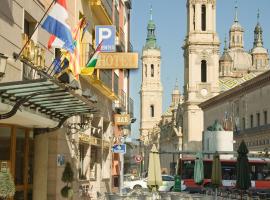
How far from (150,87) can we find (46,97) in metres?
175

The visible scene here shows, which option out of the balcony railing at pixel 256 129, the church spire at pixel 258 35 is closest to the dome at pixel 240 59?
the church spire at pixel 258 35

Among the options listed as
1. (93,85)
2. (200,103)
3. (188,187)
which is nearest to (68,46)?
(93,85)

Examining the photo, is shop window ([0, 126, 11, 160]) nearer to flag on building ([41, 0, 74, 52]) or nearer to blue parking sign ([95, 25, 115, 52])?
flag on building ([41, 0, 74, 52])

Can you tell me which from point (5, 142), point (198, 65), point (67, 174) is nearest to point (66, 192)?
point (67, 174)

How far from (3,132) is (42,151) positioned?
2.61m

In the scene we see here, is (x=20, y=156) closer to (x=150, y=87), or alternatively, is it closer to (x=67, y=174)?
(x=67, y=174)

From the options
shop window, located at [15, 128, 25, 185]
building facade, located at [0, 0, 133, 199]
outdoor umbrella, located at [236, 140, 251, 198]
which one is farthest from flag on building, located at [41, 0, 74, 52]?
outdoor umbrella, located at [236, 140, 251, 198]

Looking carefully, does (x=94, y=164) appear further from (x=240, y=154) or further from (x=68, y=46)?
(x=68, y=46)

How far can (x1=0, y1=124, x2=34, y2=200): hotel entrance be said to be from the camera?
16.2m

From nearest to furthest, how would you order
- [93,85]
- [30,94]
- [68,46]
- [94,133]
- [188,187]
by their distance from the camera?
[30,94] < [68,46] < [93,85] < [94,133] < [188,187]

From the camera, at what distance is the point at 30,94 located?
12.6 metres

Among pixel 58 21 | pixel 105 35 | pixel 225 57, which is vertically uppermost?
pixel 225 57

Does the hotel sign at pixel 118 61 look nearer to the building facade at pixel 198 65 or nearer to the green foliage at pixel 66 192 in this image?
the green foliage at pixel 66 192

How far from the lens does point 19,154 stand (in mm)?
17219
